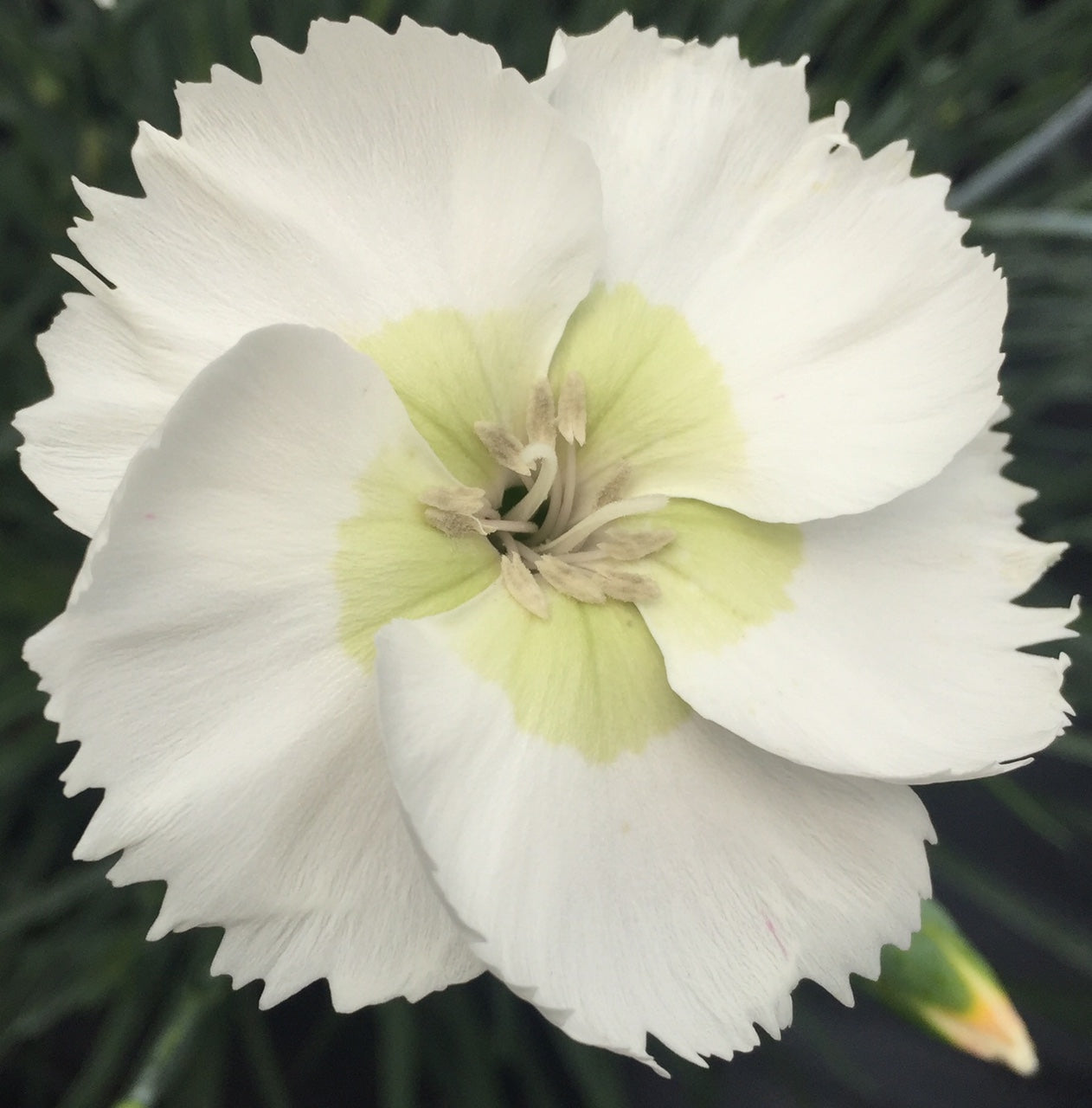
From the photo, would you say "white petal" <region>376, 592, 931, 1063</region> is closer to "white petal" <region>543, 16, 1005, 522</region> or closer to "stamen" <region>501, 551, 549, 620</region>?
"stamen" <region>501, 551, 549, 620</region>

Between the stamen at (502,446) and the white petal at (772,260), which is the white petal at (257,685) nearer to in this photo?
the stamen at (502,446)

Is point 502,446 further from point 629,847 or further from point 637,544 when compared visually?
point 629,847

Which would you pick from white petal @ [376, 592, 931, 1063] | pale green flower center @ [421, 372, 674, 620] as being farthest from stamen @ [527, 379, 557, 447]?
white petal @ [376, 592, 931, 1063]

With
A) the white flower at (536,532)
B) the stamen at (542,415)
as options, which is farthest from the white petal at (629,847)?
the stamen at (542,415)

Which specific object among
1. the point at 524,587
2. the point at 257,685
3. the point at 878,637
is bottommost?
the point at 257,685

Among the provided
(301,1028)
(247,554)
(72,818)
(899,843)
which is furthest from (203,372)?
(301,1028)

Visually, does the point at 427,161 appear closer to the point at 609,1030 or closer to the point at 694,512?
the point at 694,512

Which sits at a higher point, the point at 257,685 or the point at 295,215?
the point at 295,215

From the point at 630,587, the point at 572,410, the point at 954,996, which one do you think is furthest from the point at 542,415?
the point at 954,996
